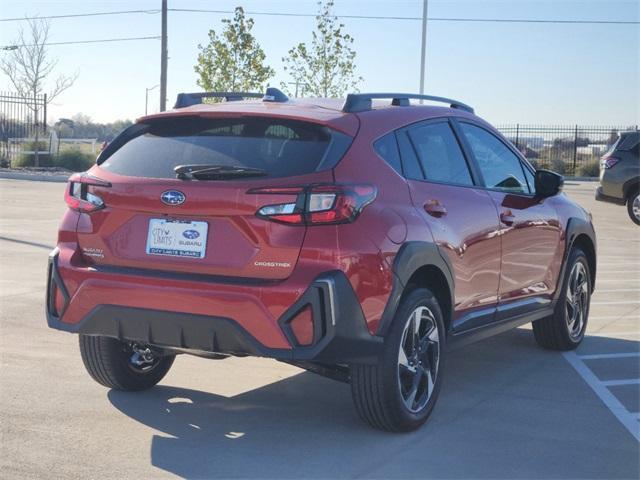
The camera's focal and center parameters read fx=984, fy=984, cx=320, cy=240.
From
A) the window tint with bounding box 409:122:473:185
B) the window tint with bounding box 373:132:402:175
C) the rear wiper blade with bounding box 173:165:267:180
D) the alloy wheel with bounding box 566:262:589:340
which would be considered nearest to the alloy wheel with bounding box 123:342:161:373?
the rear wiper blade with bounding box 173:165:267:180

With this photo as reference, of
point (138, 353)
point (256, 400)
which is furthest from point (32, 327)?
point (256, 400)

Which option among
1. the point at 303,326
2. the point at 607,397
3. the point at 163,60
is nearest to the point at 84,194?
the point at 303,326

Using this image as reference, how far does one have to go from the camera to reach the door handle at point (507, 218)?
20.2ft

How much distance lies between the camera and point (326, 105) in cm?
537

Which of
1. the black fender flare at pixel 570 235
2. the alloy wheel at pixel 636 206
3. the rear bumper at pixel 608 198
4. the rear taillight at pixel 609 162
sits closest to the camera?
the black fender flare at pixel 570 235

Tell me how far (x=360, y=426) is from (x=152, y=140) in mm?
1879

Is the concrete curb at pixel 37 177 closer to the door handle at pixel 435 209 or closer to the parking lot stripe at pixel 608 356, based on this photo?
the parking lot stripe at pixel 608 356

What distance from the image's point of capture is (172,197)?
478 cm

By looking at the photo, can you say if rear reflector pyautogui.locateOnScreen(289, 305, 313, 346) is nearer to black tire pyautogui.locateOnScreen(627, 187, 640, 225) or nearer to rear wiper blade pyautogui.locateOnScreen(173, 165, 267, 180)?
rear wiper blade pyautogui.locateOnScreen(173, 165, 267, 180)

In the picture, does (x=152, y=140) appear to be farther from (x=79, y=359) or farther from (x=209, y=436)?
(x=79, y=359)

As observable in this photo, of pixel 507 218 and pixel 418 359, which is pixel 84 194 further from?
pixel 507 218

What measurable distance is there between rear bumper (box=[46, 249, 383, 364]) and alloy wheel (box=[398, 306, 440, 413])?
395 millimetres

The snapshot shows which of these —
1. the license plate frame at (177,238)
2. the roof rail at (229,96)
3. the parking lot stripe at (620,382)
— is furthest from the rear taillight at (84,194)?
the parking lot stripe at (620,382)

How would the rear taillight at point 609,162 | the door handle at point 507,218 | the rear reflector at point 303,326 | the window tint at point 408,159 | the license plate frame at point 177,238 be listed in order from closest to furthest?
the rear reflector at point 303,326
the license plate frame at point 177,238
the window tint at point 408,159
the door handle at point 507,218
the rear taillight at point 609,162
